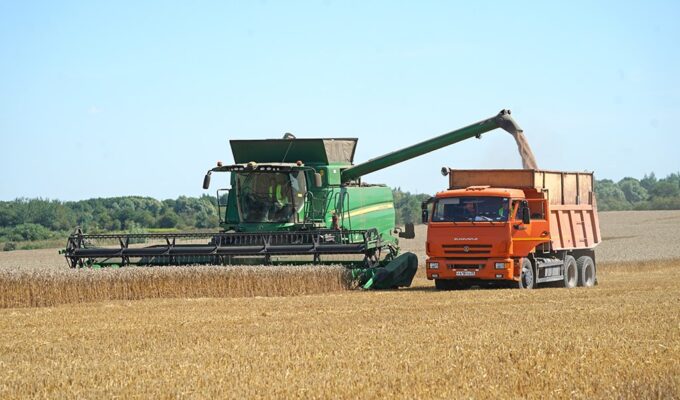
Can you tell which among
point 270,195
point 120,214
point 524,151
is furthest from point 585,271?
point 120,214

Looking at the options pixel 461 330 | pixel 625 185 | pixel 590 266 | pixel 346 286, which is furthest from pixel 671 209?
pixel 461 330

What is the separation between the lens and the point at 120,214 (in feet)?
221

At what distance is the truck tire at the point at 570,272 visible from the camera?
2397 cm

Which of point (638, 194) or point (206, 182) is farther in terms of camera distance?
point (638, 194)

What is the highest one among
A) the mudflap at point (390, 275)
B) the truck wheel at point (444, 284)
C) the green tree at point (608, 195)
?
the green tree at point (608, 195)

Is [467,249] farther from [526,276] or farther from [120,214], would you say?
[120,214]

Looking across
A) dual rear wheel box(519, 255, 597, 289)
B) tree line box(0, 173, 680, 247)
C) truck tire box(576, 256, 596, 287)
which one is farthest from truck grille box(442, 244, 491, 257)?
tree line box(0, 173, 680, 247)

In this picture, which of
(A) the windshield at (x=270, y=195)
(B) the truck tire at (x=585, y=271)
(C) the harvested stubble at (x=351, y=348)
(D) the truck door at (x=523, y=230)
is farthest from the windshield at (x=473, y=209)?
(B) the truck tire at (x=585, y=271)

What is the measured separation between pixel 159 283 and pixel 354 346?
9.41 meters

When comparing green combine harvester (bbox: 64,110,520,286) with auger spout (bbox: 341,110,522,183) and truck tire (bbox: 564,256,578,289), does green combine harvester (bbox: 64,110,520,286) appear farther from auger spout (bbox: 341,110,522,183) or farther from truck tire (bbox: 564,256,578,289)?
truck tire (bbox: 564,256,578,289)

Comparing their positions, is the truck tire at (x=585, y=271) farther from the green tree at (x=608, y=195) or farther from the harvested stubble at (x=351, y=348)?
the green tree at (x=608, y=195)

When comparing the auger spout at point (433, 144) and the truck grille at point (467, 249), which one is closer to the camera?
the truck grille at point (467, 249)

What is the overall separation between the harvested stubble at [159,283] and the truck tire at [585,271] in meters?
5.94

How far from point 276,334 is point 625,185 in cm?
10998
